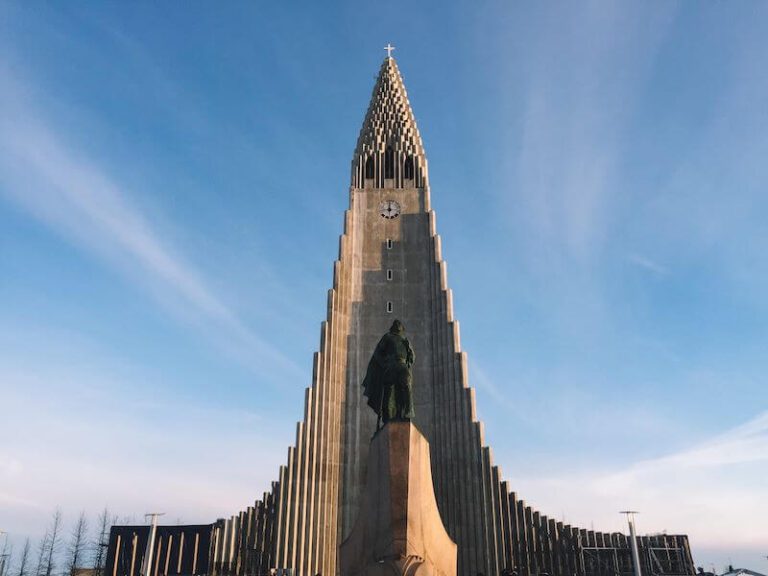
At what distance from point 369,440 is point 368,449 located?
106 cm

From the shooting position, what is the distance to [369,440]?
105ft

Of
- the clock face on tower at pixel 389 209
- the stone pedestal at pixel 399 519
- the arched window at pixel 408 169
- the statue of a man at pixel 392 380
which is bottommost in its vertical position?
the stone pedestal at pixel 399 519

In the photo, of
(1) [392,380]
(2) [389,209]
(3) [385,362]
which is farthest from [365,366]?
(1) [392,380]

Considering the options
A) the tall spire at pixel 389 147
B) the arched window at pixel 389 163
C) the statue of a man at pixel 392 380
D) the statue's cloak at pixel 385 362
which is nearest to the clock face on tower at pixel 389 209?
the tall spire at pixel 389 147

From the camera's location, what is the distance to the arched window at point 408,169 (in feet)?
131

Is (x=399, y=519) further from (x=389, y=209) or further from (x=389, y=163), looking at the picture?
(x=389, y=163)

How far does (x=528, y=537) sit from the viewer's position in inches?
1169

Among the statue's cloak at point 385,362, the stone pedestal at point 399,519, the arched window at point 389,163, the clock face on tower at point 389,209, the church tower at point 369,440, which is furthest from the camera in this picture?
the arched window at point 389,163

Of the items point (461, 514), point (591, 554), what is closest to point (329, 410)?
point (461, 514)

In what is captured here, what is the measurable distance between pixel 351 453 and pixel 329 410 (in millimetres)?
2413

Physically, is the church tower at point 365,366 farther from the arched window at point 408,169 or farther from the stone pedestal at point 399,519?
the stone pedestal at point 399,519

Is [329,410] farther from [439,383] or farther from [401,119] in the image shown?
[401,119]

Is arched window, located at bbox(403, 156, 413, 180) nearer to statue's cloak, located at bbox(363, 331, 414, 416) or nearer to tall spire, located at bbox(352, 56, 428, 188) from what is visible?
tall spire, located at bbox(352, 56, 428, 188)

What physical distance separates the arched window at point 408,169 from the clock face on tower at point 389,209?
90.6 inches
